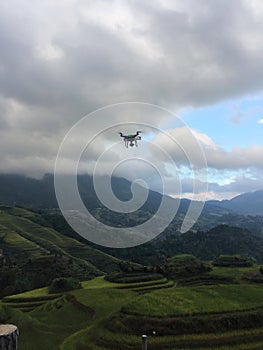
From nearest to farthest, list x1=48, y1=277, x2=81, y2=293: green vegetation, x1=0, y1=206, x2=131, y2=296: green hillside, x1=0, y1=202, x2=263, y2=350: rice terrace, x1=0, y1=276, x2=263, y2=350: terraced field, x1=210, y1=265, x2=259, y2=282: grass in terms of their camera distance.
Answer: x1=0, y1=276, x2=263, y2=350: terraced field
x1=0, y1=202, x2=263, y2=350: rice terrace
x1=210, y1=265, x2=259, y2=282: grass
x1=48, y1=277, x2=81, y2=293: green vegetation
x1=0, y1=206, x2=131, y2=296: green hillside

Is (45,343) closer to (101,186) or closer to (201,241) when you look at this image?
(101,186)

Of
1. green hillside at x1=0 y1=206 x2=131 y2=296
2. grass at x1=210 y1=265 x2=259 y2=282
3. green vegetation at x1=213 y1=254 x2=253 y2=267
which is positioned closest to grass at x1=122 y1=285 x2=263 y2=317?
grass at x1=210 y1=265 x2=259 y2=282

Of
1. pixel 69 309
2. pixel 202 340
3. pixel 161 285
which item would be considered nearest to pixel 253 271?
pixel 161 285

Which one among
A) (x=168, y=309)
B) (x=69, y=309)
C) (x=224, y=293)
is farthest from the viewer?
(x=69, y=309)

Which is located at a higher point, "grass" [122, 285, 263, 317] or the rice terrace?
"grass" [122, 285, 263, 317]

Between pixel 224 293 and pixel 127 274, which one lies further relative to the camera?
pixel 127 274

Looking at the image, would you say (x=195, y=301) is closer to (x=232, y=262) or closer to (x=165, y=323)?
(x=165, y=323)

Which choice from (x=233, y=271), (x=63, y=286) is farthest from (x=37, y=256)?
(x=233, y=271)

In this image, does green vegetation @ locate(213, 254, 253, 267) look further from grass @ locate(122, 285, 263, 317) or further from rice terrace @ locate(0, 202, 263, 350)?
grass @ locate(122, 285, 263, 317)
